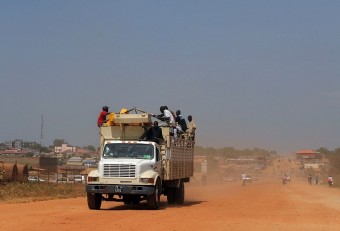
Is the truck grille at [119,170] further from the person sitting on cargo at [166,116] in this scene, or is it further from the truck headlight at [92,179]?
the person sitting on cargo at [166,116]

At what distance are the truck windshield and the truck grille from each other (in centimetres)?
63

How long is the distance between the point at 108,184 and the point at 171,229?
634 cm

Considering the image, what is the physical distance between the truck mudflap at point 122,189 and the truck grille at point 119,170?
0.37m

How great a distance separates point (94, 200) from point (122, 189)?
3.81ft

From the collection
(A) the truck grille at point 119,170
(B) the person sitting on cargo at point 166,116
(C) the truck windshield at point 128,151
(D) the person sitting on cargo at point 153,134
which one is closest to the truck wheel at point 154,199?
(A) the truck grille at point 119,170

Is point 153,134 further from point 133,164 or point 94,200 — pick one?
point 94,200

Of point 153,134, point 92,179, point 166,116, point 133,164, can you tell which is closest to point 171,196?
point 166,116

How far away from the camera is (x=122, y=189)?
19406mm

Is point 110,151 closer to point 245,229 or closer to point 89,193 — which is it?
point 89,193

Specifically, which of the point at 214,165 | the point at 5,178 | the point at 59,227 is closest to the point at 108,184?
the point at 59,227

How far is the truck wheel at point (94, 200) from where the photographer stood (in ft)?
65.0

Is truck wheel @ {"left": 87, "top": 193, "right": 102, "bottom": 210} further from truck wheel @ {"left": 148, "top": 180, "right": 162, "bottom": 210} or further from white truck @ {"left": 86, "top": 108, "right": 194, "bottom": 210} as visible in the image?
truck wheel @ {"left": 148, "top": 180, "right": 162, "bottom": 210}

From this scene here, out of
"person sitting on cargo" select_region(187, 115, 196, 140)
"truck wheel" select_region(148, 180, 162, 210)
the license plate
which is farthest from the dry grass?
"truck wheel" select_region(148, 180, 162, 210)

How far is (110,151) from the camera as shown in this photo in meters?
20.5
